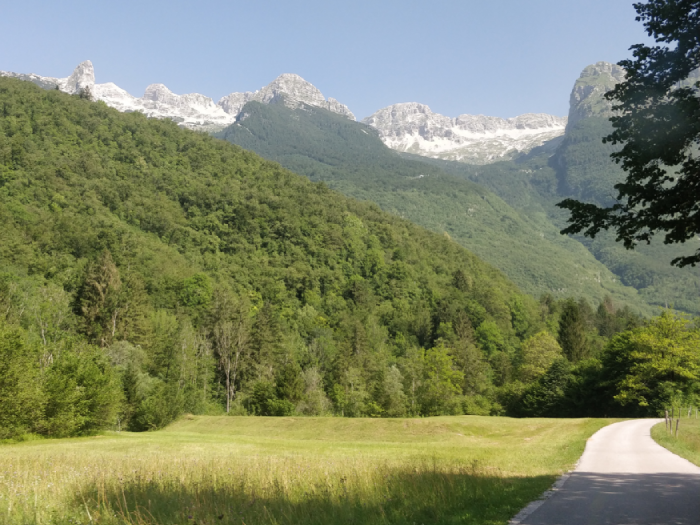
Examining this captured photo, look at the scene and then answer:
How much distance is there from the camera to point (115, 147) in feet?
449

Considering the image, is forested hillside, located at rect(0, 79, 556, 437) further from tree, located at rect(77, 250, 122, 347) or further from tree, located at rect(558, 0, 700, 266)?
tree, located at rect(558, 0, 700, 266)

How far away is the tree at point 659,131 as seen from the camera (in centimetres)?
1063

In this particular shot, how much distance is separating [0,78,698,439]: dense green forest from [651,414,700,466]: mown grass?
2344cm

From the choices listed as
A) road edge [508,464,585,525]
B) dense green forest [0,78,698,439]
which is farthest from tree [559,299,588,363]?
road edge [508,464,585,525]

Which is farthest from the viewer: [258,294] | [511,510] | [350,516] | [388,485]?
[258,294]

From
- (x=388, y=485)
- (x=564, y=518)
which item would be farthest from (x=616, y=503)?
(x=388, y=485)

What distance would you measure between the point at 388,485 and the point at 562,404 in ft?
193

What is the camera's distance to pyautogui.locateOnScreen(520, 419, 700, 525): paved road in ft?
30.6

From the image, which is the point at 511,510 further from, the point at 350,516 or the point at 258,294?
the point at 258,294

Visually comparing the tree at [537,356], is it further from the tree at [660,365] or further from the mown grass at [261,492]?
the mown grass at [261,492]

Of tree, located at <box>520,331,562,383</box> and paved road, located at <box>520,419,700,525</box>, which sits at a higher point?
paved road, located at <box>520,419,700,525</box>

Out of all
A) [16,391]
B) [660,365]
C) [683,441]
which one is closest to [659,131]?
[683,441]

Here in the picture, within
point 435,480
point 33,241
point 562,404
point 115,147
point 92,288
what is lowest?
point 562,404

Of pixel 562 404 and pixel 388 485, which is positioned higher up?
pixel 388 485
